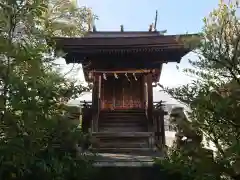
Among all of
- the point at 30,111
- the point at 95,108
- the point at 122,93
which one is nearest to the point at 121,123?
the point at 95,108

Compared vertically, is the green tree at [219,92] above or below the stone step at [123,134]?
above

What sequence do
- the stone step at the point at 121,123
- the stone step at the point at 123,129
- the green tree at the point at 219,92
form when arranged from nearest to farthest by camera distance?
the green tree at the point at 219,92
the stone step at the point at 123,129
the stone step at the point at 121,123

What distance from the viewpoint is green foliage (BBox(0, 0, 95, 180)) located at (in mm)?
4645

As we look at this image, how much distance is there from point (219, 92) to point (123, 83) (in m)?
8.56

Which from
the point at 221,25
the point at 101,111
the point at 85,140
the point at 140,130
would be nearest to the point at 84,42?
the point at 101,111

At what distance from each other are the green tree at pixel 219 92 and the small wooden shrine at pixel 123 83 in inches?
205

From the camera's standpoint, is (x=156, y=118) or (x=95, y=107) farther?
(x=156, y=118)

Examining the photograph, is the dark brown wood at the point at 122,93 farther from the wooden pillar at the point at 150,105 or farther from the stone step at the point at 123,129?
the stone step at the point at 123,129

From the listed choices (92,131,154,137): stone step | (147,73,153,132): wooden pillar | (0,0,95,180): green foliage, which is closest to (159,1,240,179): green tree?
(0,0,95,180): green foliage

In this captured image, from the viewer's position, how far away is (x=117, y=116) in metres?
12.0

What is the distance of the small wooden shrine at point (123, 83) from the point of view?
411 inches

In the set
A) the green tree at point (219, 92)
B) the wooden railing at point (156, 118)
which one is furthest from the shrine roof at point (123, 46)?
the green tree at point (219, 92)

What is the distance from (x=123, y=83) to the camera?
13094 mm

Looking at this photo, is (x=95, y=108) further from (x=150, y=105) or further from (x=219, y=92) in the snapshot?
(x=219, y=92)
